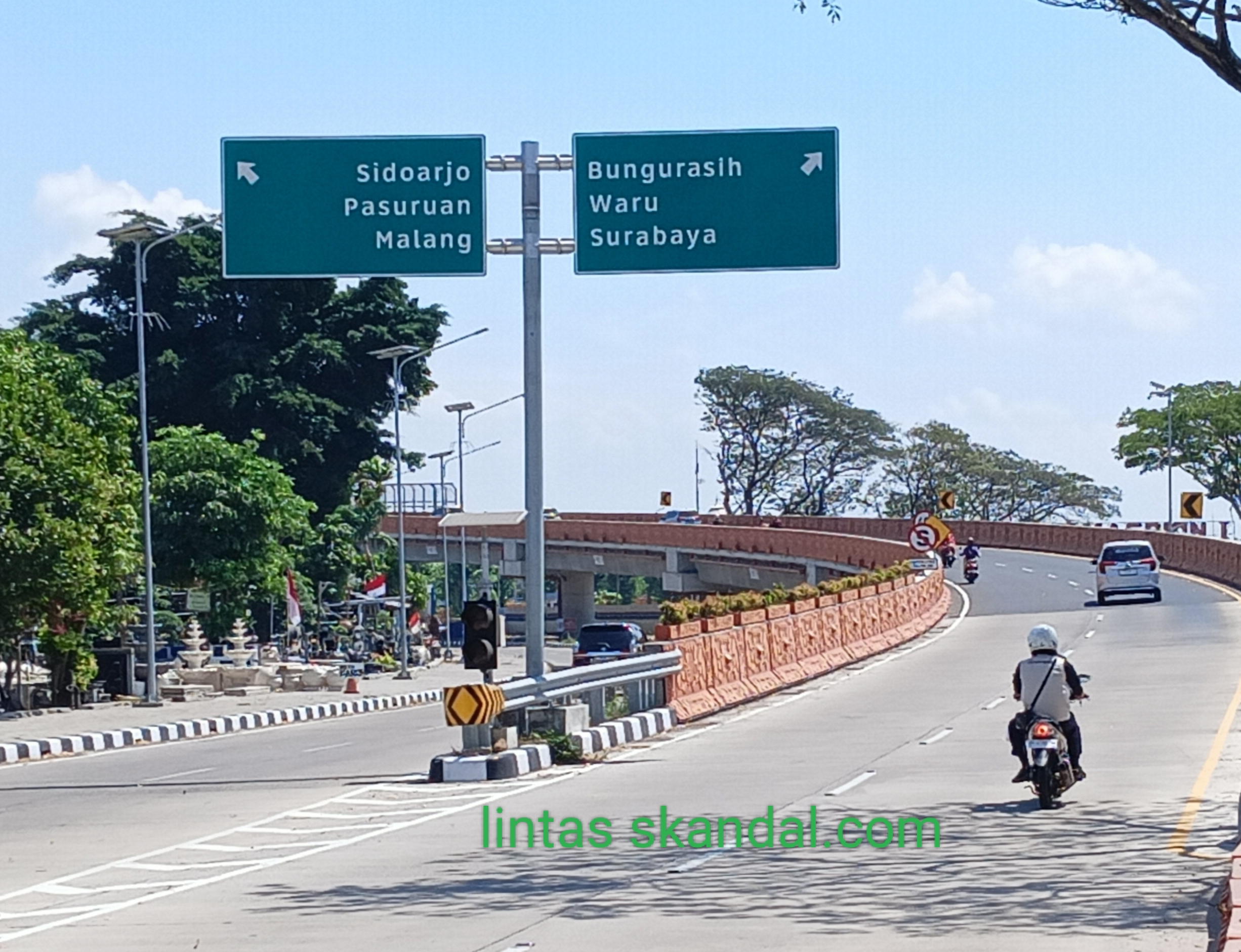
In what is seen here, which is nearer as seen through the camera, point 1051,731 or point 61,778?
point 1051,731

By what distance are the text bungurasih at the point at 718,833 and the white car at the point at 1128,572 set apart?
3860 cm

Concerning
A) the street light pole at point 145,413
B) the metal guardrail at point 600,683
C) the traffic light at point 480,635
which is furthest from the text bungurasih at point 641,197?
the street light pole at point 145,413

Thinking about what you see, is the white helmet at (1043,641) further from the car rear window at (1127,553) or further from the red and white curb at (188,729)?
the car rear window at (1127,553)

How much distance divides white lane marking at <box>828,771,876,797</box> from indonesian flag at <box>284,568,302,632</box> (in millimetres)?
32967

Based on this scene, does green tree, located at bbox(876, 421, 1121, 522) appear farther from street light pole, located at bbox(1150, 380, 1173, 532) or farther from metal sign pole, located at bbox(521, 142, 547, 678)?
metal sign pole, located at bbox(521, 142, 547, 678)

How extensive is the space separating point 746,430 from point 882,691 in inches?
3022

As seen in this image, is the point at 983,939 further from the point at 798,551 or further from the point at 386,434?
the point at 798,551

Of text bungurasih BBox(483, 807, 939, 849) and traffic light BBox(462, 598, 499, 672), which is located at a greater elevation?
traffic light BBox(462, 598, 499, 672)

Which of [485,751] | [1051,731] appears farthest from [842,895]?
[485,751]

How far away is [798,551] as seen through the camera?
75625 mm

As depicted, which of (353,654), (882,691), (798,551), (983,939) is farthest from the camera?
(798,551)

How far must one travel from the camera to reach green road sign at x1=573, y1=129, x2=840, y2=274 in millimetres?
20453

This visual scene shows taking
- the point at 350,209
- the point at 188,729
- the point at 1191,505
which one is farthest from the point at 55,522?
the point at 1191,505

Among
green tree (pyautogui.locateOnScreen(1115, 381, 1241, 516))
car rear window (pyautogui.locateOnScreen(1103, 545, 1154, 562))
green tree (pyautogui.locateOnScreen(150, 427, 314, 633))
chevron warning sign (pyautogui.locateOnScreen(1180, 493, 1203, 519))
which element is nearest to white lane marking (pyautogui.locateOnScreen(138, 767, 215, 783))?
green tree (pyautogui.locateOnScreen(150, 427, 314, 633))
